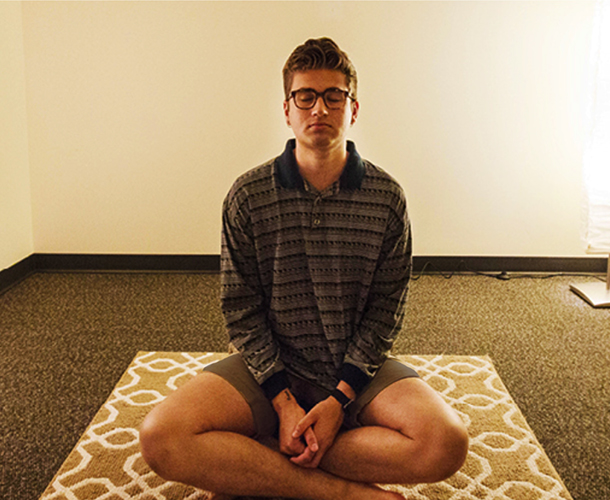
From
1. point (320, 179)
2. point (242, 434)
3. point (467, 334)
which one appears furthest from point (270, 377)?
point (467, 334)

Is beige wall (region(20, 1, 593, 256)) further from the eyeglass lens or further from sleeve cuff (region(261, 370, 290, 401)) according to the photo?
sleeve cuff (region(261, 370, 290, 401))

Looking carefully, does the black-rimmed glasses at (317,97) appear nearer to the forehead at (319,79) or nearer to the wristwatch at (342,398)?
the forehead at (319,79)

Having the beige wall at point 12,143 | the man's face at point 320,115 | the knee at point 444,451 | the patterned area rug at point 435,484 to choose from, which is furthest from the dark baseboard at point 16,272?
the knee at point 444,451

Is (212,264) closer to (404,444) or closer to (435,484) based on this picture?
(435,484)

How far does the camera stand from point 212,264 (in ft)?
11.0

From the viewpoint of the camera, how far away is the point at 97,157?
3213 millimetres

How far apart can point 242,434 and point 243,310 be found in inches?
11.0

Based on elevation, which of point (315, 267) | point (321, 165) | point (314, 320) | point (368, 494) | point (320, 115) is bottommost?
point (368, 494)

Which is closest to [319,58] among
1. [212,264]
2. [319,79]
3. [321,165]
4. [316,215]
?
[319,79]

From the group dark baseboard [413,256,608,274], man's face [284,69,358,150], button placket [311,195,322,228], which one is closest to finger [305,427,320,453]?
button placket [311,195,322,228]

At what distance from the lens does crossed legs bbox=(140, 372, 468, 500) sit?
127 centimetres

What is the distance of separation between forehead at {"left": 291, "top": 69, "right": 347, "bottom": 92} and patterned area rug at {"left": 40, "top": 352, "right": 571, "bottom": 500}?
965 millimetres

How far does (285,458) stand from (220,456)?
14 cm

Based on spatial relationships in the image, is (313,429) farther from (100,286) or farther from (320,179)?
(100,286)
